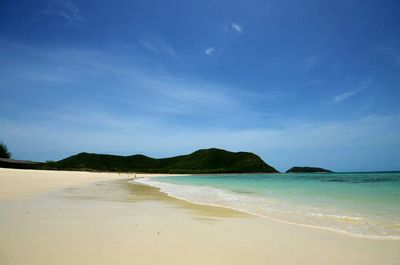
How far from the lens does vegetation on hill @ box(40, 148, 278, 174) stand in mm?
151000

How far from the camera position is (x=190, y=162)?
164 m

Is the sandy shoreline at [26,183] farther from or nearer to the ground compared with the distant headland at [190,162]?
nearer to the ground

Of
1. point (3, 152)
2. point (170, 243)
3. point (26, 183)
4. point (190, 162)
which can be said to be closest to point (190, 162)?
point (190, 162)

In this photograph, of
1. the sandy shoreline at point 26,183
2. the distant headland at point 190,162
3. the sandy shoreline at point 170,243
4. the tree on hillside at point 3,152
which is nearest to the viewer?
the sandy shoreline at point 170,243

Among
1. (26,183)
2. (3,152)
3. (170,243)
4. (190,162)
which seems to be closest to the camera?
(170,243)

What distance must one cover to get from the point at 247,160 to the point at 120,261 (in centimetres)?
15732

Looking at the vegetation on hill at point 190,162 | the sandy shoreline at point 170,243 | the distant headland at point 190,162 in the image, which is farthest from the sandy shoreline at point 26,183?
the vegetation on hill at point 190,162

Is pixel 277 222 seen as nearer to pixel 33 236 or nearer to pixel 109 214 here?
pixel 109 214

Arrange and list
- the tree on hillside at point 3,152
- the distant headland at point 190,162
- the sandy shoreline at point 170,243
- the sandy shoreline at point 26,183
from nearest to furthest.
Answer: the sandy shoreline at point 170,243 < the sandy shoreline at point 26,183 < the tree on hillside at point 3,152 < the distant headland at point 190,162

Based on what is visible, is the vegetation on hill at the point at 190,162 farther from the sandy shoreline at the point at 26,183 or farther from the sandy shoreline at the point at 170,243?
the sandy shoreline at the point at 170,243

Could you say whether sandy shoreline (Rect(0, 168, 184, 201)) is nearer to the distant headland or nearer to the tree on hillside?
the tree on hillside

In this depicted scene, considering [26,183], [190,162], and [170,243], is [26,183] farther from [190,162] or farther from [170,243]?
[190,162]

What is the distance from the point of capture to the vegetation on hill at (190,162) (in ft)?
495

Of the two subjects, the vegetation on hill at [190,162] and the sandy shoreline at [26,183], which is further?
the vegetation on hill at [190,162]
